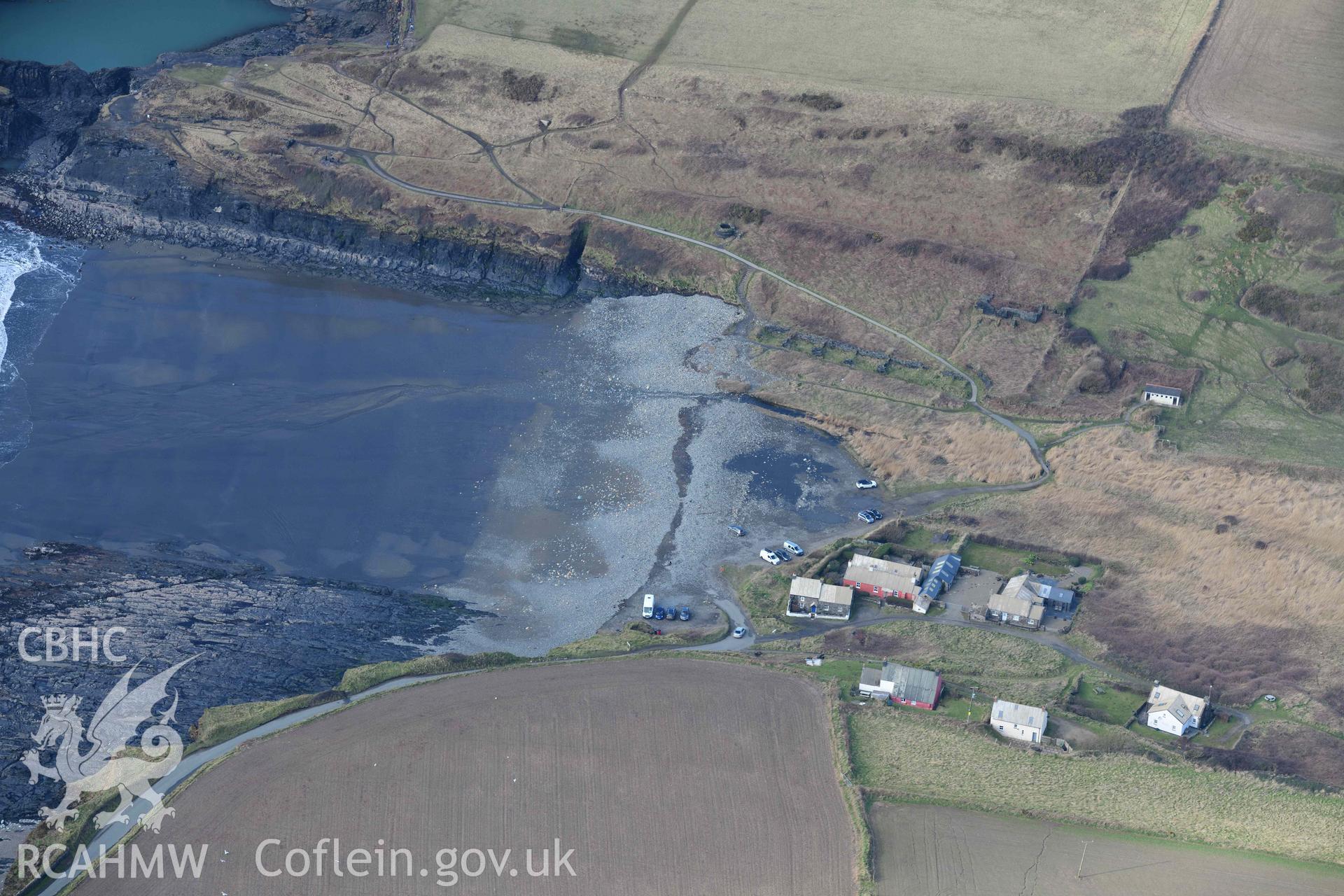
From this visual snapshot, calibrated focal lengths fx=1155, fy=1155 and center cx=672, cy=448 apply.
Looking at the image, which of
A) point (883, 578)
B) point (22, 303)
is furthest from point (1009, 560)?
point (22, 303)

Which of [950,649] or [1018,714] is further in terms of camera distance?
[950,649]

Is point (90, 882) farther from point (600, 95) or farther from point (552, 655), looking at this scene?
point (600, 95)

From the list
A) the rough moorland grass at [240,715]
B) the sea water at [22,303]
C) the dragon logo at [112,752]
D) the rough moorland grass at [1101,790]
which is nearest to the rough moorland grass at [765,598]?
the rough moorland grass at [1101,790]

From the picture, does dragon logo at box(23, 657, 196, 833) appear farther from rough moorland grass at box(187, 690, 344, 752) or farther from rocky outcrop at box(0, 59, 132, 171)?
rocky outcrop at box(0, 59, 132, 171)

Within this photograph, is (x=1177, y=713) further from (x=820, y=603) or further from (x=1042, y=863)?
(x=820, y=603)

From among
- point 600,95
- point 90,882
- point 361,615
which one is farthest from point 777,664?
point 600,95
